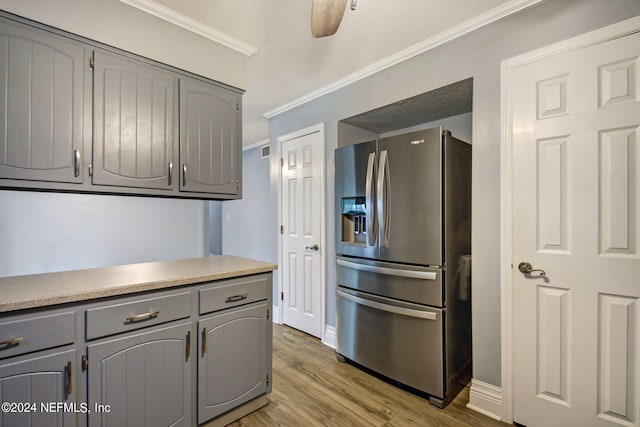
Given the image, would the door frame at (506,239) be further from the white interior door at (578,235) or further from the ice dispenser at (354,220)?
the ice dispenser at (354,220)

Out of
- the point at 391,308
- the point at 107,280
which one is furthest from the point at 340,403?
the point at 107,280

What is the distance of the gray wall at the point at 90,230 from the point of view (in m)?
1.66

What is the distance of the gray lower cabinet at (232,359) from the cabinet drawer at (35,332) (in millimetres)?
574

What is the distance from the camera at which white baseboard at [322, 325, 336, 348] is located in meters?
2.86

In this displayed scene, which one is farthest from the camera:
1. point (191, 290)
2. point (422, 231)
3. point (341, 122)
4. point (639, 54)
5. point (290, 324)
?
point (290, 324)

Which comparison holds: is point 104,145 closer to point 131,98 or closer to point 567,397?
point 131,98

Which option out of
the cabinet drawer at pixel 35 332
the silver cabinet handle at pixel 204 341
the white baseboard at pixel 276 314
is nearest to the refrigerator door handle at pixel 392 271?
the silver cabinet handle at pixel 204 341

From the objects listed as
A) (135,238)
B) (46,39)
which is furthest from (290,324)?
(46,39)

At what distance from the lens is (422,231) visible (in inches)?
79.0

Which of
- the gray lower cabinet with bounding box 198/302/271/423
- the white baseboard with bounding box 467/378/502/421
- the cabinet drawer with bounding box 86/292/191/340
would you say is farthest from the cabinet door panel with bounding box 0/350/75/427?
the white baseboard with bounding box 467/378/502/421

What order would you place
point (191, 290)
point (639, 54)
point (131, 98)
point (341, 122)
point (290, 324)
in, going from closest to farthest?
point (639, 54) < point (191, 290) < point (131, 98) < point (341, 122) < point (290, 324)

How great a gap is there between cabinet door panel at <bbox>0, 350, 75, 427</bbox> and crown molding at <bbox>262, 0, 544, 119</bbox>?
263 cm

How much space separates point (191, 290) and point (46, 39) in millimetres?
1463

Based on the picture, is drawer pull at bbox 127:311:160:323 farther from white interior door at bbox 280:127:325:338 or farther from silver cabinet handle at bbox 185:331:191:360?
white interior door at bbox 280:127:325:338
